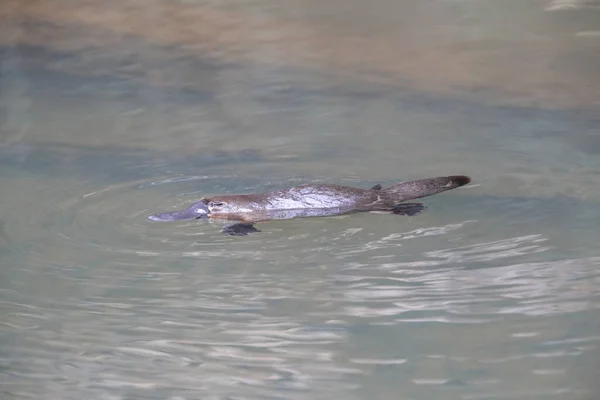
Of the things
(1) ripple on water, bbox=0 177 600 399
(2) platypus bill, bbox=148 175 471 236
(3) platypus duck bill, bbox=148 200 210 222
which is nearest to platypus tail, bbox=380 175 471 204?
(2) platypus bill, bbox=148 175 471 236

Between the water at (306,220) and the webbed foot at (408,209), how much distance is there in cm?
3

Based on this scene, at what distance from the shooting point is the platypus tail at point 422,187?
130 inches

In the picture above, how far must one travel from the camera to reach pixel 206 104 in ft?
15.8

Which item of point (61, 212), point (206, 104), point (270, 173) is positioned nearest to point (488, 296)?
point (270, 173)

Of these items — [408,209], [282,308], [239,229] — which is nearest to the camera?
[282,308]

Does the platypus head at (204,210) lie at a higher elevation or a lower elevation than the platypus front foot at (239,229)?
higher

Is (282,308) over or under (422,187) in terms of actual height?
under

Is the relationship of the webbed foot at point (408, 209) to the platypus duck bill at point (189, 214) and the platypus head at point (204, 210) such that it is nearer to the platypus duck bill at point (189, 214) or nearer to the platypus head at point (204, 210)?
the platypus head at point (204, 210)

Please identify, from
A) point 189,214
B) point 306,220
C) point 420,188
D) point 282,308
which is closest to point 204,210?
point 189,214

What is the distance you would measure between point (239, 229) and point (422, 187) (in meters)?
0.71

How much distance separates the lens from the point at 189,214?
3254mm

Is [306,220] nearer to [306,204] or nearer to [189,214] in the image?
[306,204]

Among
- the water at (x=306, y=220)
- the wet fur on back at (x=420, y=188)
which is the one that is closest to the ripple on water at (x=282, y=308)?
the water at (x=306, y=220)

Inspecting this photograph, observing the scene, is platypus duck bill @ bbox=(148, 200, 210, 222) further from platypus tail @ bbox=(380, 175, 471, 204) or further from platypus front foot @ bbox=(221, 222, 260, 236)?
Answer: platypus tail @ bbox=(380, 175, 471, 204)
